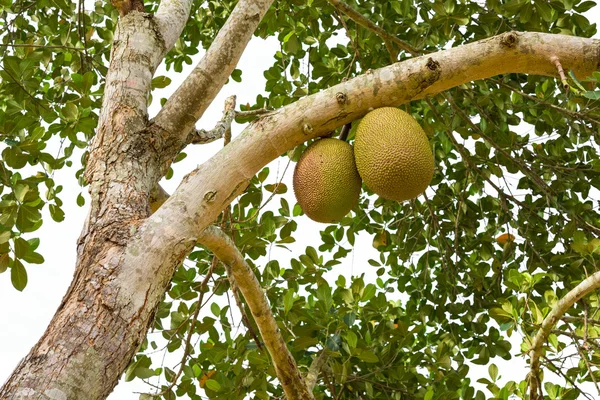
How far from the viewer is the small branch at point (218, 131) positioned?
1.63 m

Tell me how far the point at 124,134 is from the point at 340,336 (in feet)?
4.07

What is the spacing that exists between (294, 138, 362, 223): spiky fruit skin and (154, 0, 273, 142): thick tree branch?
304mm

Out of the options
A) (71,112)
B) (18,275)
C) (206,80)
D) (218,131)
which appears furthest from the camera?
(71,112)

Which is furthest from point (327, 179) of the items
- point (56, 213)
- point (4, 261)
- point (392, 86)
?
point (56, 213)

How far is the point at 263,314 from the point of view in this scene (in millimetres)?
1723

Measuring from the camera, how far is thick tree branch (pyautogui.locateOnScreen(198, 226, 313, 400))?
5.14 feet

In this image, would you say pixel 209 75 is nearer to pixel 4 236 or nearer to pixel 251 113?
pixel 251 113

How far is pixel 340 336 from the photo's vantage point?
2.30 meters

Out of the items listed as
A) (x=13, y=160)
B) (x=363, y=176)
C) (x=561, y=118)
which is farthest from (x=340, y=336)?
(x=561, y=118)

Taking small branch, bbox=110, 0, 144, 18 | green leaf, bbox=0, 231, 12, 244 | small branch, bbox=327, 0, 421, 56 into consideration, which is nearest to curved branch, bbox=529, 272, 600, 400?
small branch, bbox=327, 0, 421, 56

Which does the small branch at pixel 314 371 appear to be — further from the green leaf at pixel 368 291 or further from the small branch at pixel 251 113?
the small branch at pixel 251 113

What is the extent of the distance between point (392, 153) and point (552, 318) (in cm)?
67

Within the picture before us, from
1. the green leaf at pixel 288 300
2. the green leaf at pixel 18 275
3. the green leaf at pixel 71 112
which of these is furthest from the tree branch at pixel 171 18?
the green leaf at pixel 288 300

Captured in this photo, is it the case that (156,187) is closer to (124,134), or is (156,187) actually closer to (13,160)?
(124,134)
